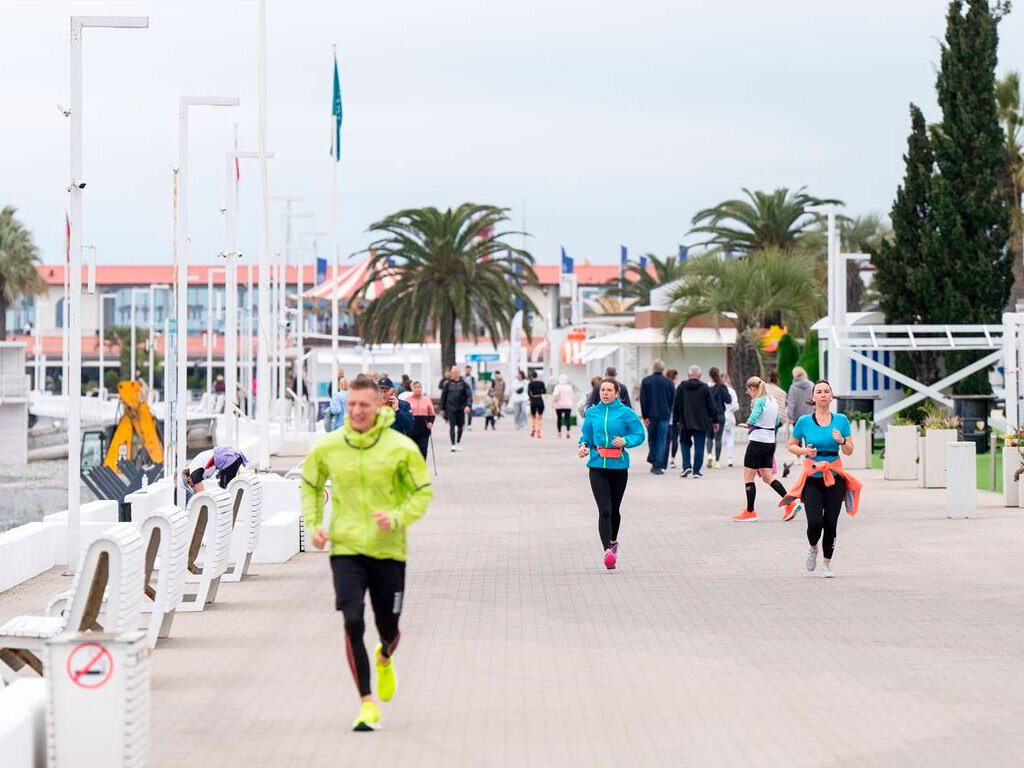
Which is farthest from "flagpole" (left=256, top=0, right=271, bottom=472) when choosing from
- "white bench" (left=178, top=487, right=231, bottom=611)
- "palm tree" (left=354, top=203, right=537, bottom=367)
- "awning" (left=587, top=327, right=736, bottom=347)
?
"palm tree" (left=354, top=203, right=537, bottom=367)

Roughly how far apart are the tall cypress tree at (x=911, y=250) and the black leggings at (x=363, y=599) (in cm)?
2993

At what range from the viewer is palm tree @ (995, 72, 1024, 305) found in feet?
140

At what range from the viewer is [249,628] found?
1141cm

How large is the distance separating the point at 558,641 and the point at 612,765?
3.68 metres

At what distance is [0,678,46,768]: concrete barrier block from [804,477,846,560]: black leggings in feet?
27.7

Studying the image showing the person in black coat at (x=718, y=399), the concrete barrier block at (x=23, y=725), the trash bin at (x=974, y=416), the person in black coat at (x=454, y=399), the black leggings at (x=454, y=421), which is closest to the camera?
the concrete barrier block at (x=23, y=725)

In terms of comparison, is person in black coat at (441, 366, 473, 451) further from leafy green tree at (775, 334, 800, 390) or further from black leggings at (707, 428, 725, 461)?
leafy green tree at (775, 334, 800, 390)

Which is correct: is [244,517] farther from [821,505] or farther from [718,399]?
[718,399]

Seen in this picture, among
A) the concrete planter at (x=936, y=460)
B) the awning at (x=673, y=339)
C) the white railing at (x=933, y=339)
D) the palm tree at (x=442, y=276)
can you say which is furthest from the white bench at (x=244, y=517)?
the palm tree at (x=442, y=276)

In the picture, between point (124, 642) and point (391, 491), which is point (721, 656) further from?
point (124, 642)

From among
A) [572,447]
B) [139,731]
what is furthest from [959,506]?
[572,447]

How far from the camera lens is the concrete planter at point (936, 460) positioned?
2544cm

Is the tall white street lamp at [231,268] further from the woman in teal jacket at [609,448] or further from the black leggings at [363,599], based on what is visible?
the black leggings at [363,599]

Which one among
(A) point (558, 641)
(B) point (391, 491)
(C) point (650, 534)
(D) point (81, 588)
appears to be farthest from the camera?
(C) point (650, 534)
